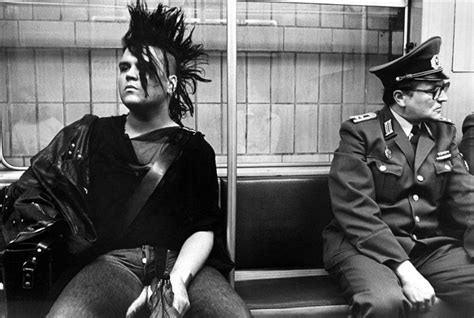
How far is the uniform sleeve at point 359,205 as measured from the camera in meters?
2.28

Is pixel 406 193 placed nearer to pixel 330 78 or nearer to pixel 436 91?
pixel 436 91

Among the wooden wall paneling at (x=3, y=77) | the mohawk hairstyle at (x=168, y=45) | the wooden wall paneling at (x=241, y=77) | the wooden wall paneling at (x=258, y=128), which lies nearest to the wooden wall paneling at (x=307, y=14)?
the wooden wall paneling at (x=241, y=77)

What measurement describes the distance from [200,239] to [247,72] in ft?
3.08

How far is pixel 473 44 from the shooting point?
108 inches

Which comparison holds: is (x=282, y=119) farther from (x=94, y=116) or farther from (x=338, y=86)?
(x=94, y=116)

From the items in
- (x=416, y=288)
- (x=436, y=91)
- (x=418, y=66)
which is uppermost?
(x=418, y=66)

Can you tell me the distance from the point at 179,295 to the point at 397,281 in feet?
2.85

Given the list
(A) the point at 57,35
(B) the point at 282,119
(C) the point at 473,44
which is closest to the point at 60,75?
(A) the point at 57,35

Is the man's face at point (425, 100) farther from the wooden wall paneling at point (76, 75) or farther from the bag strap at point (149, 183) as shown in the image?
the wooden wall paneling at point (76, 75)

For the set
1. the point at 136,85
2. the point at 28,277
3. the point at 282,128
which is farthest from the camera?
the point at 282,128

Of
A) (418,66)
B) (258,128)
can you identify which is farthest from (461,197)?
(258,128)

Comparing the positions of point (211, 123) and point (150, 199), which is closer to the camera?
point (150, 199)

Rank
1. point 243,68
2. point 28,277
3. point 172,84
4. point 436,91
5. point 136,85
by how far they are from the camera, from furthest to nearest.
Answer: point 243,68 < point 436,91 < point 172,84 < point 136,85 < point 28,277

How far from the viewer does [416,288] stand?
7.17 ft
